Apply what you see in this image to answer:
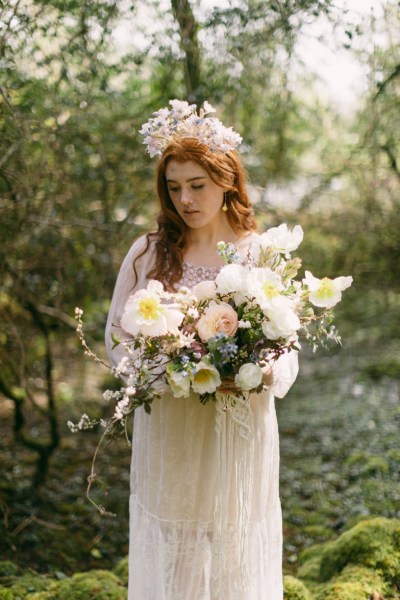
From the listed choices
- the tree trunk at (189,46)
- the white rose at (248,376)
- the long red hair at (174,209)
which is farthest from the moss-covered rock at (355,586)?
the tree trunk at (189,46)

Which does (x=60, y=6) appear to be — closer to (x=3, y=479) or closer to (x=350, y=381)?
(x=3, y=479)

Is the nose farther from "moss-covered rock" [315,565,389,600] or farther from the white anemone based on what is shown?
"moss-covered rock" [315,565,389,600]

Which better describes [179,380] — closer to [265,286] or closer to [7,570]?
[265,286]

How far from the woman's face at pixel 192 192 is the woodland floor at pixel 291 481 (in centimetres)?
173

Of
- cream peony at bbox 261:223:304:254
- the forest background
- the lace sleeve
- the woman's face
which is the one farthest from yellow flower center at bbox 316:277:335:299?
the forest background

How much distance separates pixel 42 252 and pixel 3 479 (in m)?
1.62

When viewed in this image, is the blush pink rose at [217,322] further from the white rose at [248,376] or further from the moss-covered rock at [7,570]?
the moss-covered rock at [7,570]

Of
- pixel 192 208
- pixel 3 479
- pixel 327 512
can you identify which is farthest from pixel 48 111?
pixel 327 512

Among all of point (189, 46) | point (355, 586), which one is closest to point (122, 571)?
point (355, 586)

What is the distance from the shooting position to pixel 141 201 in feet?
16.1

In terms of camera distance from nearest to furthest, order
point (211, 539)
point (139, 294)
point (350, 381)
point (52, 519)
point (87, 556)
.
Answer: point (139, 294) < point (211, 539) < point (87, 556) < point (52, 519) < point (350, 381)

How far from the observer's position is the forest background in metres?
3.56

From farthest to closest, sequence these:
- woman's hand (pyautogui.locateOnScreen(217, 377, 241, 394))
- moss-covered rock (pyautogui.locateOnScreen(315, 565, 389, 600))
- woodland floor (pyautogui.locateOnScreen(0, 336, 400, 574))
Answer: woodland floor (pyautogui.locateOnScreen(0, 336, 400, 574))
moss-covered rock (pyautogui.locateOnScreen(315, 565, 389, 600))
woman's hand (pyautogui.locateOnScreen(217, 377, 241, 394))

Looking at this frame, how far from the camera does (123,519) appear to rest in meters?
4.68
